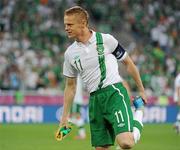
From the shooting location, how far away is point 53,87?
25.0 metres

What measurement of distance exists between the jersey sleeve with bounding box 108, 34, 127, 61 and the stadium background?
8873mm

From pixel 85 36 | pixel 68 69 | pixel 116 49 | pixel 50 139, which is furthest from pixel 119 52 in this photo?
pixel 50 139

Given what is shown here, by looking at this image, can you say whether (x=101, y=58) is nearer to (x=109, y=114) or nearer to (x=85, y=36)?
(x=85, y=36)

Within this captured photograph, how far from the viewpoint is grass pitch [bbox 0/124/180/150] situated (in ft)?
52.5

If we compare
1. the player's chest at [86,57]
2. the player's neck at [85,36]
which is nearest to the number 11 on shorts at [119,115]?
the player's chest at [86,57]

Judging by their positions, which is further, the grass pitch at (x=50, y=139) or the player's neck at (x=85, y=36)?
the grass pitch at (x=50, y=139)

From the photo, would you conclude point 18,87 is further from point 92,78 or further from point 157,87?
point 92,78

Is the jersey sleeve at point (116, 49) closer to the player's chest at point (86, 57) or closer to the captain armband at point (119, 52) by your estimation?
the captain armband at point (119, 52)

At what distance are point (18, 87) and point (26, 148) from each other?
362 inches

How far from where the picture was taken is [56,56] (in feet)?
87.7

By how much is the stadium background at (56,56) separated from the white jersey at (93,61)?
8.88 metres

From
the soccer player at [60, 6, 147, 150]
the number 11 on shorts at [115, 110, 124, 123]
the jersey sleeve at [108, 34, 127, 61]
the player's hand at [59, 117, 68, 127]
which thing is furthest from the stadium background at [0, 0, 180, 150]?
the number 11 on shorts at [115, 110, 124, 123]

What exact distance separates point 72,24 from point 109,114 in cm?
131

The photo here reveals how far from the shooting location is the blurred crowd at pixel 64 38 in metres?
25.1
